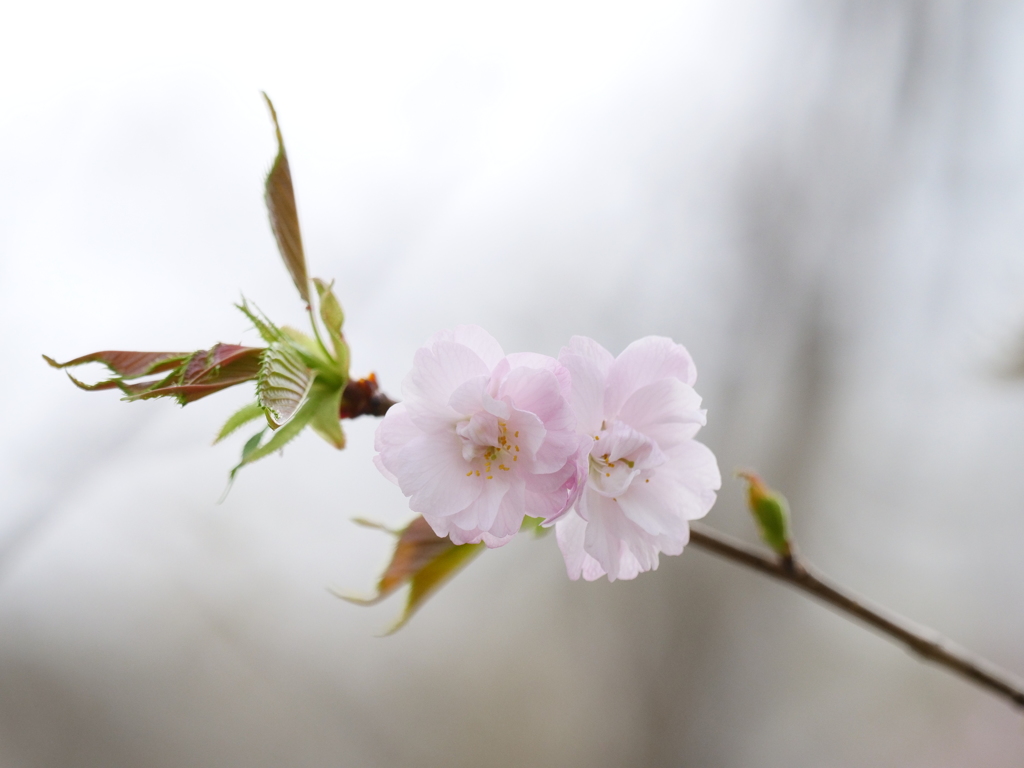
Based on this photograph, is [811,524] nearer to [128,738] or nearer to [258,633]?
[258,633]

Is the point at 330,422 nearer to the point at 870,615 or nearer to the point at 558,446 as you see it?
the point at 558,446

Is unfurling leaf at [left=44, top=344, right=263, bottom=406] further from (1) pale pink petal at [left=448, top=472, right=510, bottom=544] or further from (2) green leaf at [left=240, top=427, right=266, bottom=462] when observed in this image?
(1) pale pink petal at [left=448, top=472, right=510, bottom=544]

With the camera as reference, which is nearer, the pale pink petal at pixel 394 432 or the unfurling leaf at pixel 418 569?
the pale pink petal at pixel 394 432

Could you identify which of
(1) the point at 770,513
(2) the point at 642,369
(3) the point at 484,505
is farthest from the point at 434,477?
(1) the point at 770,513

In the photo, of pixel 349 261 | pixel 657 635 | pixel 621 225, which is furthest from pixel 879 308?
pixel 349 261

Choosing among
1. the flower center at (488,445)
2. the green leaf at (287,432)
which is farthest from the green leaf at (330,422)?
the flower center at (488,445)

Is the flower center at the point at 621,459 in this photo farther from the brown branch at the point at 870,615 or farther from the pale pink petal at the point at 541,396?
the brown branch at the point at 870,615
